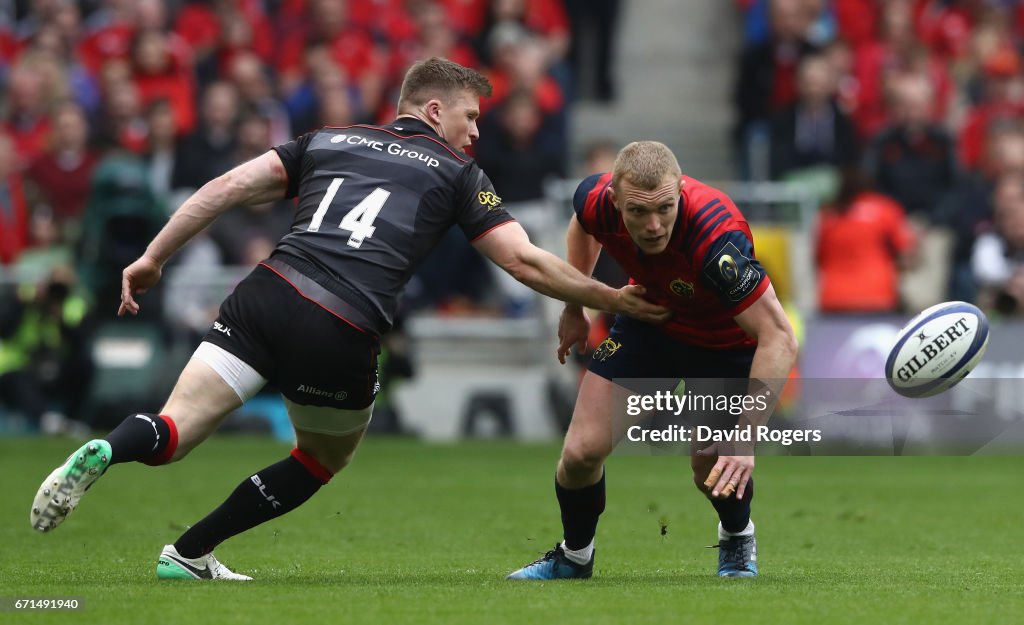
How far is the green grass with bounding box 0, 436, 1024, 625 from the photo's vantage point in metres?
6.07

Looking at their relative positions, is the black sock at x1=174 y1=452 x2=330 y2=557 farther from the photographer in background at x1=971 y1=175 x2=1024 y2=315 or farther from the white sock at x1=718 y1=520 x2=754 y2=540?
the photographer in background at x1=971 y1=175 x2=1024 y2=315

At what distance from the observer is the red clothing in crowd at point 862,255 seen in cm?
1625

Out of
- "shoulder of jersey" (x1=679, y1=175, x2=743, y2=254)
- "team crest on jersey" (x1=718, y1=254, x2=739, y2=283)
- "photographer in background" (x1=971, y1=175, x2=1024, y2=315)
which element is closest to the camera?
"team crest on jersey" (x1=718, y1=254, x2=739, y2=283)

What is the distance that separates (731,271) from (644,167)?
0.53 meters

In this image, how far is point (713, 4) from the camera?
21.0 metres

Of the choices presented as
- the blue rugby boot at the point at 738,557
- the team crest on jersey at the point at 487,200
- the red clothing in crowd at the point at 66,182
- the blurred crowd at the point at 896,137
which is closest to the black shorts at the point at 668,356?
the blue rugby boot at the point at 738,557

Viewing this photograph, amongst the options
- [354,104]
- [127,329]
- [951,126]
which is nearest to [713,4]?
[951,126]

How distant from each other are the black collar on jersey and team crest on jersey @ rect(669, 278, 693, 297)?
1.16 meters

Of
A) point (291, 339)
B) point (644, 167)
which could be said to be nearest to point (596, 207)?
point (644, 167)

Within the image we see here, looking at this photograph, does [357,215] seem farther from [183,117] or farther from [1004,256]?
[183,117]

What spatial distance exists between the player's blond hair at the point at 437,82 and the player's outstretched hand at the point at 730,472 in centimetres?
188

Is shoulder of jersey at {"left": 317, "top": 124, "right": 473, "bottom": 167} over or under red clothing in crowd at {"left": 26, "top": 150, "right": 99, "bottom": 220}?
over

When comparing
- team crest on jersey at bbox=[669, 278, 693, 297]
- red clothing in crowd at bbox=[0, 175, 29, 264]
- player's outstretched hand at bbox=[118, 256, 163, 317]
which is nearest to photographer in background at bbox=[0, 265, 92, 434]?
red clothing in crowd at bbox=[0, 175, 29, 264]

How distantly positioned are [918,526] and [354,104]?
959 centimetres
